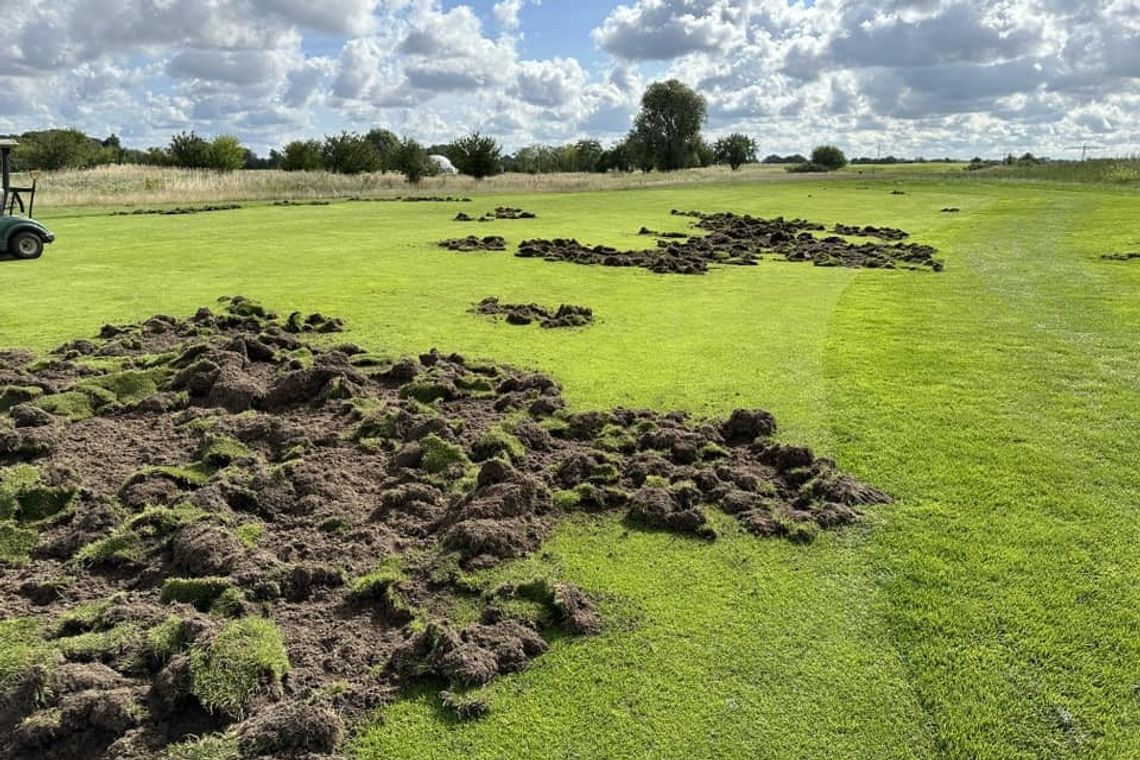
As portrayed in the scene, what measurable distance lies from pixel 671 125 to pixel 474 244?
283 feet

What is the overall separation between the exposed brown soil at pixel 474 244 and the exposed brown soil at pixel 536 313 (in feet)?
24.2

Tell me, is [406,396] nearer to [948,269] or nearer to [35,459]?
[35,459]

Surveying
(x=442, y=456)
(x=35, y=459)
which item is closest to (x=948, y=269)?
(x=442, y=456)

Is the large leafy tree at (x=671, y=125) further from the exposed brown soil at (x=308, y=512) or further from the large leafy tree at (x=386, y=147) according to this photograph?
the exposed brown soil at (x=308, y=512)

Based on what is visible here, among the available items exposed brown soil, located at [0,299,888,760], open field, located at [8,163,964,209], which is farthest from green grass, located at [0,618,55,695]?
open field, located at [8,163,964,209]

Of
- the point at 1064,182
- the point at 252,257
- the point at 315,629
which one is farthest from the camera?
the point at 1064,182

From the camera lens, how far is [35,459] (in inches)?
243

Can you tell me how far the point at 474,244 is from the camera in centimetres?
2022

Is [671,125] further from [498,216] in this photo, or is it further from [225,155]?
[498,216]

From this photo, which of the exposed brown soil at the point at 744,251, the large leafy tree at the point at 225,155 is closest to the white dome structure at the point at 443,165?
the large leafy tree at the point at 225,155

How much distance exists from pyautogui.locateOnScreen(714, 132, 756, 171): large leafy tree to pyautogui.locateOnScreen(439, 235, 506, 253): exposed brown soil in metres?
93.8

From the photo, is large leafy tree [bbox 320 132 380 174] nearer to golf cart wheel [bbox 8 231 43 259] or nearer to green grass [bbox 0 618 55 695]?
golf cart wheel [bbox 8 231 43 259]

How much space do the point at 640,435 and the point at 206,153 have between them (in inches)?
2724

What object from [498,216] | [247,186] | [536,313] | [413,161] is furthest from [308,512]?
[413,161]
